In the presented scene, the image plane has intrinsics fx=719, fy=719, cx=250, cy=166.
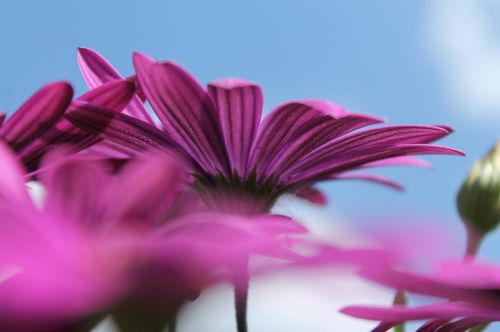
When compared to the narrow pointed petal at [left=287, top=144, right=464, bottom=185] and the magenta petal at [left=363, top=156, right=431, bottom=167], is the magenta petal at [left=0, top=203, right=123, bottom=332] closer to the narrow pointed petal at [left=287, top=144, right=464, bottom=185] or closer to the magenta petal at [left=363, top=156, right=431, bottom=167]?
the narrow pointed petal at [left=287, top=144, right=464, bottom=185]

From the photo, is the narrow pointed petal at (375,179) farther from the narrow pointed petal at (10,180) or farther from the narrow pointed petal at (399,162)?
the narrow pointed petal at (10,180)

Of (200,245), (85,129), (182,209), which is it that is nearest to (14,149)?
(85,129)

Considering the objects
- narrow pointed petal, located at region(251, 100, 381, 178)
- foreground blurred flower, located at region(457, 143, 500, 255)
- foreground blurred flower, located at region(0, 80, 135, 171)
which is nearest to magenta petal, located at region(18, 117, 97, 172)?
foreground blurred flower, located at region(0, 80, 135, 171)

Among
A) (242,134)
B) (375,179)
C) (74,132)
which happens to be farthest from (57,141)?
(375,179)

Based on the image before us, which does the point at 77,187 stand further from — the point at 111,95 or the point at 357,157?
the point at 357,157

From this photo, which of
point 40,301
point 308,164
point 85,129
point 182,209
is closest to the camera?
point 40,301

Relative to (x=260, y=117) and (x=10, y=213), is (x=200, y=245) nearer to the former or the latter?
(x=10, y=213)
